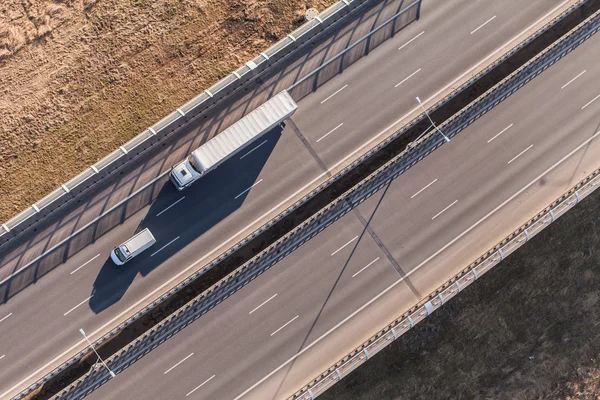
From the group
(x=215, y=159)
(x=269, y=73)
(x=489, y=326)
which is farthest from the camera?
(x=489, y=326)

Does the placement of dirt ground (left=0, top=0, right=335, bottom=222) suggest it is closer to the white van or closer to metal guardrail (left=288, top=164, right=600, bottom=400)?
the white van

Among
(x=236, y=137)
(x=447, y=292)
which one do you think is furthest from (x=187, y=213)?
(x=447, y=292)

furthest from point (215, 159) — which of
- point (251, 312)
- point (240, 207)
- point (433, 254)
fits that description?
point (433, 254)

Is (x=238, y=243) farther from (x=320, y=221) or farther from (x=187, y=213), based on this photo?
(x=320, y=221)

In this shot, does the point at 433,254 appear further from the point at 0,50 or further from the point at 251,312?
the point at 0,50

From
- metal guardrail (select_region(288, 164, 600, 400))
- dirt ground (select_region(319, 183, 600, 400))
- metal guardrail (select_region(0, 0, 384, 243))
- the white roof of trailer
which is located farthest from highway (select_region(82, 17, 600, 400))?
metal guardrail (select_region(0, 0, 384, 243))

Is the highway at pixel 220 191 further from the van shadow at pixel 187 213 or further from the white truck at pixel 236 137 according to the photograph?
the white truck at pixel 236 137

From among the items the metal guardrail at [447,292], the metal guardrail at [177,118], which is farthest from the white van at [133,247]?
the metal guardrail at [447,292]
